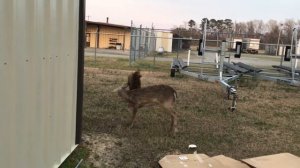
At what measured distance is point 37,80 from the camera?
3.93 metres

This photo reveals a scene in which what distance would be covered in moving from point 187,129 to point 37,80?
411cm

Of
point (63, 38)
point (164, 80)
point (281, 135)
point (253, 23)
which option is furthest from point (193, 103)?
point (253, 23)

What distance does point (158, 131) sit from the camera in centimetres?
724

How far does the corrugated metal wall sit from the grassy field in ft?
2.62

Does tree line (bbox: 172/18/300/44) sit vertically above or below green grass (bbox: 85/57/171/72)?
above

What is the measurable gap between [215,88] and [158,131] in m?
6.49

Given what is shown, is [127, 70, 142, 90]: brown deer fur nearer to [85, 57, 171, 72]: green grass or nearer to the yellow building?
[85, 57, 171, 72]: green grass

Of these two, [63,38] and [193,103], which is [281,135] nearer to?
[193,103]

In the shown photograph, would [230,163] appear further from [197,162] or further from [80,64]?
[80,64]

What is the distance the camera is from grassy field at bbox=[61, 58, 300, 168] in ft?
19.5

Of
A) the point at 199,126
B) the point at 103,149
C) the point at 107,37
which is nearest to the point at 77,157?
the point at 103,149

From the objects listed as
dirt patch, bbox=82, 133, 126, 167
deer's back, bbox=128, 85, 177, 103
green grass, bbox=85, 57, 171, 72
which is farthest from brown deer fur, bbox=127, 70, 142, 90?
green grass, bbox=85, 57, 171, 72

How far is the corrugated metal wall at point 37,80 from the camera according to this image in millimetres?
3289

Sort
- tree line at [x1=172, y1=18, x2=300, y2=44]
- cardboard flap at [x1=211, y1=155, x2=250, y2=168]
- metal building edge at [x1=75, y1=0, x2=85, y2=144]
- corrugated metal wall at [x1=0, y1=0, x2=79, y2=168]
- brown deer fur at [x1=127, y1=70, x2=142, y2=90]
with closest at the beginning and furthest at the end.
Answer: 1. corrugated metal wall at [x1=0, y1=0, x2=79, y2=168]
2. cardboard flap at [x1=211, y1=155, x2=250, y2=168]
3. metal building edge at [x1=75, y1=0, x2=85, y2=144]
4. brown deer fur at [x1=127, y1=70, x2=142, y2=90]
5. tree line at [x1=172, y1=18, x2=300, y2=44]
